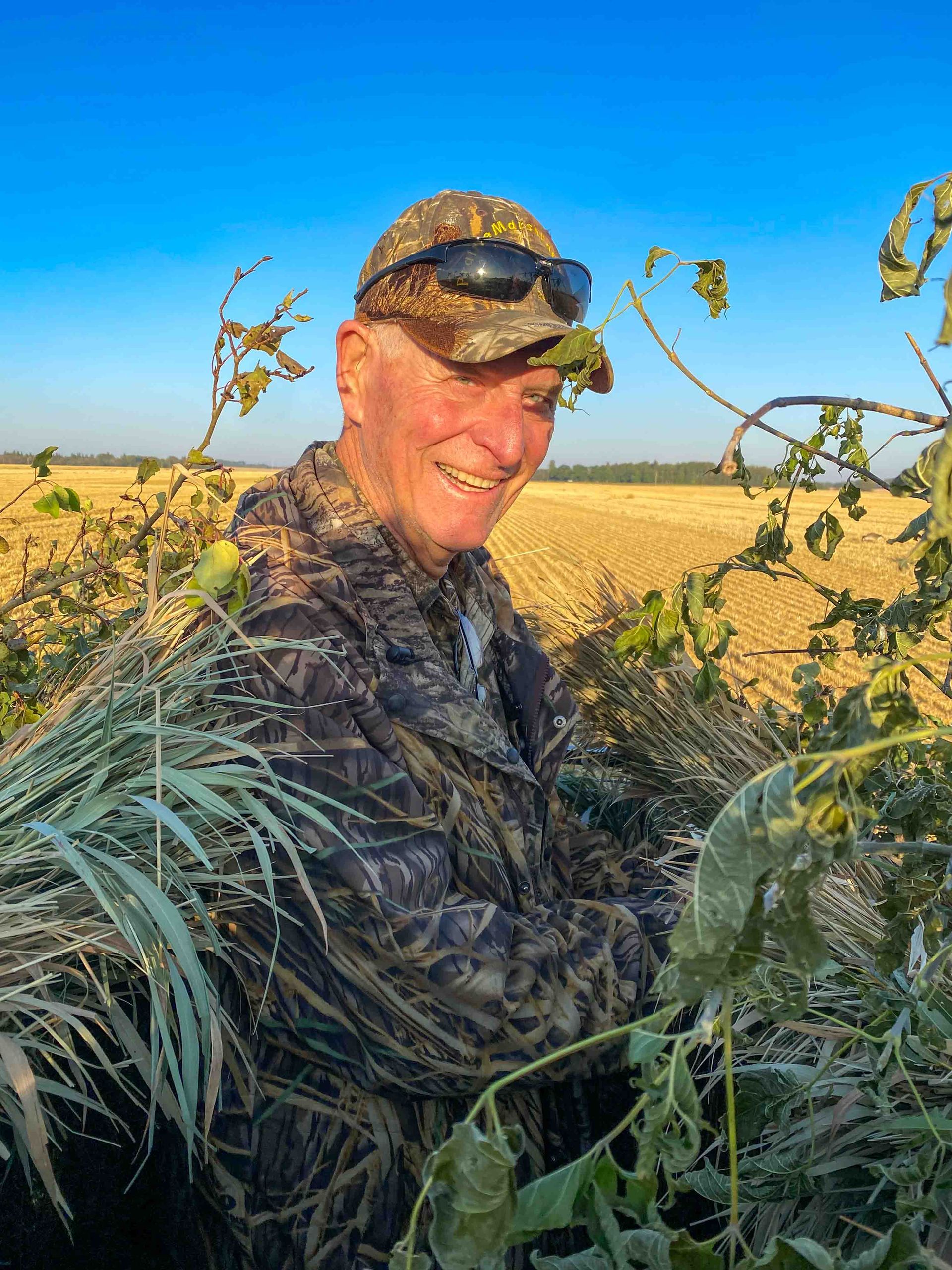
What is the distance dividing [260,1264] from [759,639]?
35.4ft

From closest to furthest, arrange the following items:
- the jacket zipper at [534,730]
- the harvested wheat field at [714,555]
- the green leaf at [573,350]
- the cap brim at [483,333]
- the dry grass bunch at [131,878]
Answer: the green leaf at [573,350], the dry grass bunch at [131,878], the cap brim at [483,333], the jacket zipper at [534,730], the harvested wheat field at [714,555]

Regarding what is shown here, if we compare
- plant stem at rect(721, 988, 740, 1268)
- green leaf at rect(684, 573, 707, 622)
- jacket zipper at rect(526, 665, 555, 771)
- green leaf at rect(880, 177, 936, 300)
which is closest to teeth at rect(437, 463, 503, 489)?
jacket zipper at rect(526, 665, 555, 771)

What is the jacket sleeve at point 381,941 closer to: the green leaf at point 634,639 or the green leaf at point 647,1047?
the green leaf at point 634,639

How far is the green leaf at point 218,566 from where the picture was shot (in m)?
1.20

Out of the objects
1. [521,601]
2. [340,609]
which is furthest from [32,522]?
[340,609]

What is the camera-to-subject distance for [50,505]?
1969mm

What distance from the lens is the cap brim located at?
1.78 meters

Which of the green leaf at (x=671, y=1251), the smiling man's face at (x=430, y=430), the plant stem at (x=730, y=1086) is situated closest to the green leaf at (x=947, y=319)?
the plant stem at (x=730, y=1086)

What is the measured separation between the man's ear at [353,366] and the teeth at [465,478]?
0.76ft

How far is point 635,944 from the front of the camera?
1594 millimetres

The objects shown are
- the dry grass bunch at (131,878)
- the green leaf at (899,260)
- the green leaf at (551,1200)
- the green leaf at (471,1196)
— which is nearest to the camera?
the green leaf at (471,1196)

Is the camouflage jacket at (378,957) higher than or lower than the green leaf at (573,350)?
lower

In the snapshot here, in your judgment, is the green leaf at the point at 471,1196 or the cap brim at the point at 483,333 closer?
the green leaf at the point at 471,1196

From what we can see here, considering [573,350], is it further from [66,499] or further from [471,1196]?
[66,499]
